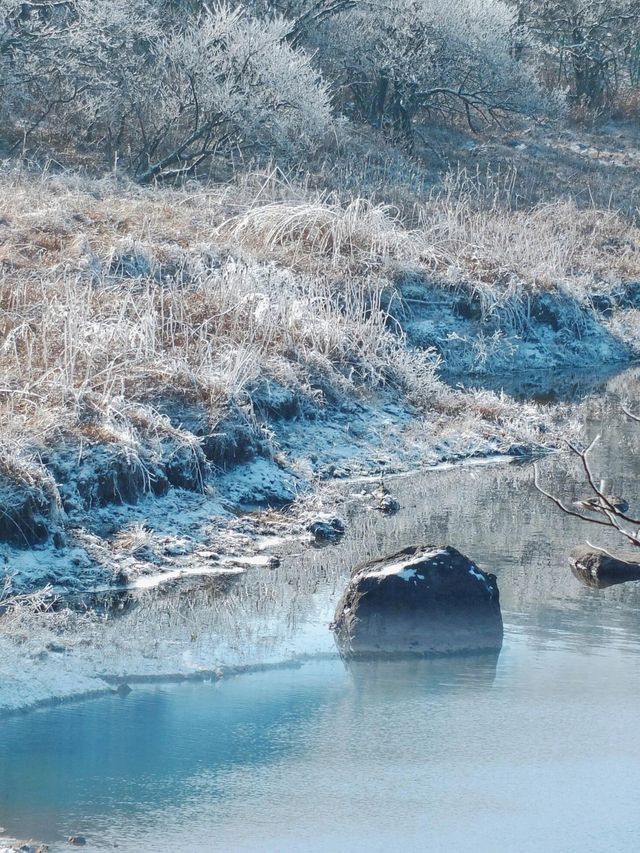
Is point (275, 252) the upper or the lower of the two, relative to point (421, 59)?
lower

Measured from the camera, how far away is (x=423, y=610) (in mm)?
6473

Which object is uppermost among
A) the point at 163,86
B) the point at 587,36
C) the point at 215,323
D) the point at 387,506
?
the point at 587,36

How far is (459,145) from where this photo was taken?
28141 mm

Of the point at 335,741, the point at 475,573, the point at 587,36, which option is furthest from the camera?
the point at 587,36

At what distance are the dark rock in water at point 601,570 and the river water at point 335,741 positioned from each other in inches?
5.2

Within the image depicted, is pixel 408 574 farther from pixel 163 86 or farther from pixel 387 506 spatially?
pixel 163 86

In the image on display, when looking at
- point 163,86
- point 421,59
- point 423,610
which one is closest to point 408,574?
point 423,610

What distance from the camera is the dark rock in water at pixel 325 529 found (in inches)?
335

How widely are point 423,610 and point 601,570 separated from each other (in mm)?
1839

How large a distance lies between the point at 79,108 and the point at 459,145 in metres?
9.77

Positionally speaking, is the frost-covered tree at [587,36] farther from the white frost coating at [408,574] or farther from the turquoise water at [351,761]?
the turquoise water at [351,761]

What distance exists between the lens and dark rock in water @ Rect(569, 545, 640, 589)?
7.81 metres

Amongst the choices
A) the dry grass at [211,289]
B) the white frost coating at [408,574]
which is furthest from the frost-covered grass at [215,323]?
the white frost coating at [408,574]

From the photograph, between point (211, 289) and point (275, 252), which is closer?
point (211, 289)
